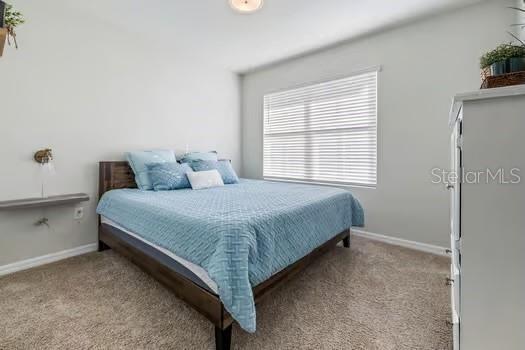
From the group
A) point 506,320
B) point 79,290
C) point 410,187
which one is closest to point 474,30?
point 410,187

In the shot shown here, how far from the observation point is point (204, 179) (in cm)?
276

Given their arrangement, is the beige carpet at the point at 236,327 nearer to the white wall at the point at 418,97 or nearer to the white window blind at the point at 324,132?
the white wall at the point at 418,97

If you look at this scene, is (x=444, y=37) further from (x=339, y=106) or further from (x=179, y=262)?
(x=179, y=262)

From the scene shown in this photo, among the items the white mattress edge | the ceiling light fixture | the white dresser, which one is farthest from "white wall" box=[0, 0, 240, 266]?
the white dresser

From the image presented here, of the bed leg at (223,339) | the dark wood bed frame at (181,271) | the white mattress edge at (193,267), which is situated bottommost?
the bed leg at (223,339)

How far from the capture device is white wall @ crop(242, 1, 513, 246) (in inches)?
91.4

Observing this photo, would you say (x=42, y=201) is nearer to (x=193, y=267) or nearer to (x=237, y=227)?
(x=193, y=267)

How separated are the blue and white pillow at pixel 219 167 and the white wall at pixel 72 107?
21.2 inches

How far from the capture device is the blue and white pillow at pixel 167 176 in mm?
2549

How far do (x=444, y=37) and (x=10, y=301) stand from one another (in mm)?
4341

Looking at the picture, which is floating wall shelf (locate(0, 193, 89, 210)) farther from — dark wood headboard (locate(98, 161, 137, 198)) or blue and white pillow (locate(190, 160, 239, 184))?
blue and white pillow (locate(190, 160, 239, 184))

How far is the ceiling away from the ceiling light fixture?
0.41 ft

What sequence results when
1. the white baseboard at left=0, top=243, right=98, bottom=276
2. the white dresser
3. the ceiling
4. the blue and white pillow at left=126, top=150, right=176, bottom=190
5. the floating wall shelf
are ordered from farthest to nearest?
the blue and white pillow at left=126, top=150, right=176, bottom=190, the ceiling, the white baseboard at left=0, top=243, right=98, bottom=276, the floating wall shelf, the white dresser

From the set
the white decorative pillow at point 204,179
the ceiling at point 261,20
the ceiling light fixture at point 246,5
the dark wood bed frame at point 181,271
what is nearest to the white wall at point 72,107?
the dark wood bed frame at point 181,271
